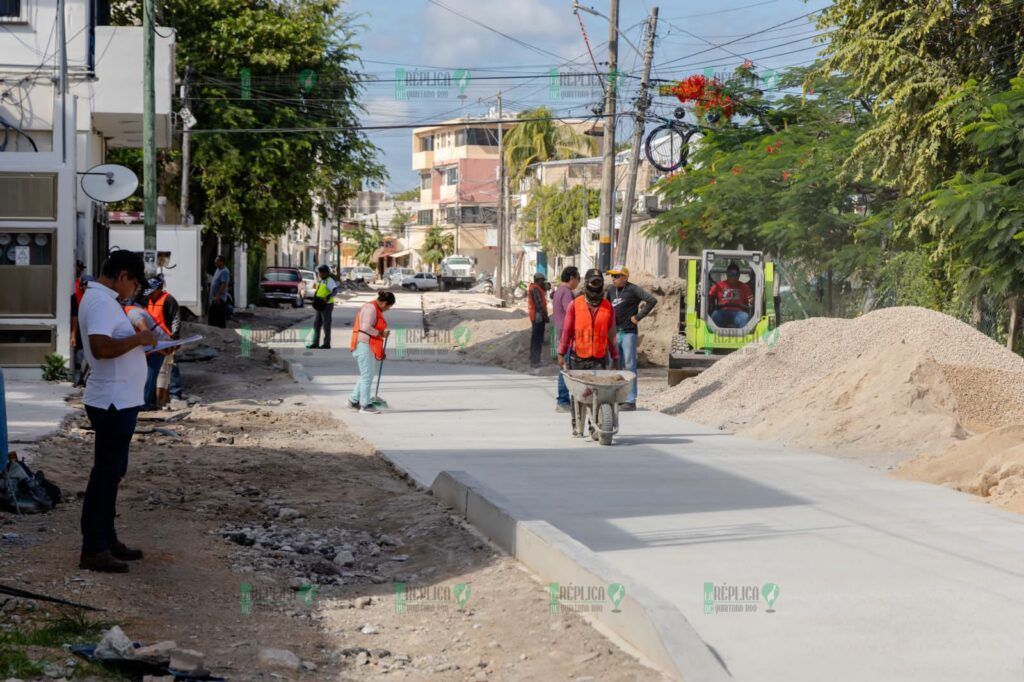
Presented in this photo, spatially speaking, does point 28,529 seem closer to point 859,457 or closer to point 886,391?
point 859,457

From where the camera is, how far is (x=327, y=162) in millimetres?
44000

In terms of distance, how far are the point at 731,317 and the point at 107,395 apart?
17.0 metres

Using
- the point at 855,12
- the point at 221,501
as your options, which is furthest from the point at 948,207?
the point at 221,501

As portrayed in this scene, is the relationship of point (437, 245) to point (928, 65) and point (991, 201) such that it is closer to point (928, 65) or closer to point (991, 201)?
point (928, 65)

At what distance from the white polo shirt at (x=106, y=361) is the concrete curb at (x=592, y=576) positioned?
2578 mm

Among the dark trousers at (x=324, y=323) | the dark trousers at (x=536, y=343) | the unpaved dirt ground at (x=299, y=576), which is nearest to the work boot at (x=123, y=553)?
the unpaved dirt ground at (x=299, y=576)

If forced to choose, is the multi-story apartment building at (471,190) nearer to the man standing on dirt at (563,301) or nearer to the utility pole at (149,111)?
the utility pole at (149,111)

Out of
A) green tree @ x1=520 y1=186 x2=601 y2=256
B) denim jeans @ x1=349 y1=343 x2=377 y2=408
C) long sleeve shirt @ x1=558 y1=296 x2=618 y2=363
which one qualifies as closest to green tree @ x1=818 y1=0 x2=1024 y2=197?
long sleeve shirt @ x1=558 y1=296 x2=618 y2=363

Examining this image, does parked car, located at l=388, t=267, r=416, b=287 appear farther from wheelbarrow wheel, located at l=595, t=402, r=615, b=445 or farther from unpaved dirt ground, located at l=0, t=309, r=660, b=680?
unpaved dirt ground, located at l=0, t=309, r=660, b=680

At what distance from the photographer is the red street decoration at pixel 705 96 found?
35594 millimetres

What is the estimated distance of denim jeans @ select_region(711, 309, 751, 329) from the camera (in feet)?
78.0

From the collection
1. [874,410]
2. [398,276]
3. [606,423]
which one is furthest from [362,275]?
[606,423]

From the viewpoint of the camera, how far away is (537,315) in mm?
25922

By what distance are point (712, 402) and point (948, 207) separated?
4677mm
